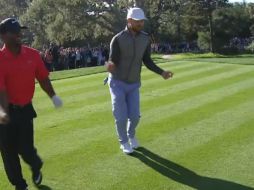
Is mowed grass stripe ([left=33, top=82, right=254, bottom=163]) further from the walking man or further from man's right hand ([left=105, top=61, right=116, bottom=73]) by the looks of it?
man's right hand ([left=105, top=61, right=116, bottom=73])

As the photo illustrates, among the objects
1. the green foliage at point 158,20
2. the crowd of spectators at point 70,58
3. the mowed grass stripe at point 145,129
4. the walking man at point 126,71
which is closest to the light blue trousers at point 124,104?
the walking man at point 126,71

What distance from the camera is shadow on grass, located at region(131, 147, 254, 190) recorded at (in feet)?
21.0

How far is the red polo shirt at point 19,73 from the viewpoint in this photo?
18.9ft

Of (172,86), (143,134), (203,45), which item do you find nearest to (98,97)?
(172,86)

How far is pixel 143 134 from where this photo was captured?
930 cm

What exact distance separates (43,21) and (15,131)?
2637 inches

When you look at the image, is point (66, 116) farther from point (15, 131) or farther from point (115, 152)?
point (15, 131)

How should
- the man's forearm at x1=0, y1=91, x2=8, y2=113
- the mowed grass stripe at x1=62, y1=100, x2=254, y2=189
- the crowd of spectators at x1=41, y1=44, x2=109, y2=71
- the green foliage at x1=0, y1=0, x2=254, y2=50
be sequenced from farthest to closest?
the green foliage at x1=0, y1=0, x2=254, y2=50 → the crowd of spectators at x1=41, y1=44, x2=109, y2=71 → the mowed grass stripe at x1=62, y1=100, x2=254, y2=189 → the man's forearm at x1=0, y1=91, x2=8, y2=113

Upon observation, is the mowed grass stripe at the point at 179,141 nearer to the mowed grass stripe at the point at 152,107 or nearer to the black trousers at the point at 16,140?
the black trousers at the point at 16,140

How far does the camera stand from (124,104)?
7941mm

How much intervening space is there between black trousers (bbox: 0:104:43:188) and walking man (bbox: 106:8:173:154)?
203 centimetres

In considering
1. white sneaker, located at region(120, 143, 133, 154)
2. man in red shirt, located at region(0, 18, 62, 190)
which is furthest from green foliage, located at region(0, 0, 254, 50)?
man in red shirt, located at region(0, 18, 62, 190)

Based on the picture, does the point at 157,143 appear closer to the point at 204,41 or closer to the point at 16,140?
the point at 16,140

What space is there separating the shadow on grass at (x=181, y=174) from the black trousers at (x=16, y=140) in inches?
78.0
